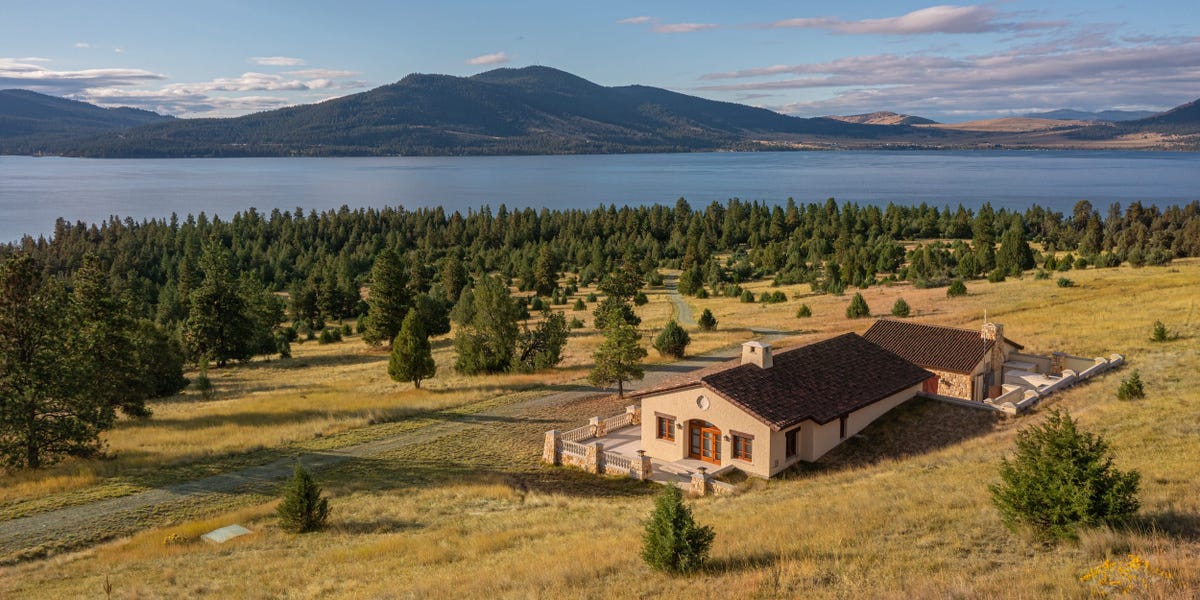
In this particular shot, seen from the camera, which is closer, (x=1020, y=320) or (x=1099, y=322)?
(x=1099, y=322)

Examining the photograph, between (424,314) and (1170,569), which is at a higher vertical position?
(1170,569)

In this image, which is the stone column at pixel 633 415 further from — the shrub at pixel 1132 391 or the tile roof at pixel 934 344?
the shrub at pixel 1132 391

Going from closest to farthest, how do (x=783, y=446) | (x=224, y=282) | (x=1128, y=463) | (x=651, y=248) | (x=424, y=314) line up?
1. (x=1128, y=463)
2. (x=783, y=446)
3. (x=224, y=282)
4. (x=424, y=314)
5. (x=651, y=248)

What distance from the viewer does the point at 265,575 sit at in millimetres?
17000

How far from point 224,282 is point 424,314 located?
49.8 ft

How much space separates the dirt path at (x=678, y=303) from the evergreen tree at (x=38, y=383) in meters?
42.4

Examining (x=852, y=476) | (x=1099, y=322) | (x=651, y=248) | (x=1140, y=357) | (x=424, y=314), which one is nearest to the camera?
(x=852, y=476)

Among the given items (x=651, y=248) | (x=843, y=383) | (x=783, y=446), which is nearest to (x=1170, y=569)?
(x=783, y=446)

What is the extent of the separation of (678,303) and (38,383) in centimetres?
5842

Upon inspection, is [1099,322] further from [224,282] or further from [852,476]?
[224,282]

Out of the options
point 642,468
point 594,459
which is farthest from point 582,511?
point 594,459

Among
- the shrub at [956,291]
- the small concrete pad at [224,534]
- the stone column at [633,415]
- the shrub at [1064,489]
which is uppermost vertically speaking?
the shrub at [1064,489]

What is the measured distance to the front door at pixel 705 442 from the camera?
90.0 feet

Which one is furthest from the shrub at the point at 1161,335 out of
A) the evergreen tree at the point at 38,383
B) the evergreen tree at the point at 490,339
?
the evergreen tree at the point at 38,383
